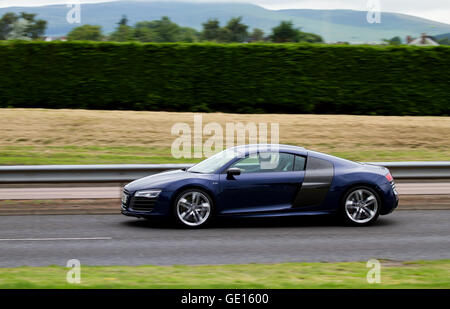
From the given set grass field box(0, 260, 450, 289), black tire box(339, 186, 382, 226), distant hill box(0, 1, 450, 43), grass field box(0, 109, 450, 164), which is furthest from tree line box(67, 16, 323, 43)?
distant hill box(0, 1, 450, 43)

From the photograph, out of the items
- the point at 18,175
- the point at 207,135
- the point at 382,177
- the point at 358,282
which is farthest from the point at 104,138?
the point at 358,282

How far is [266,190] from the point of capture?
9977mm

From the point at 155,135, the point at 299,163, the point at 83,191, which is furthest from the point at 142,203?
the point at 155,135

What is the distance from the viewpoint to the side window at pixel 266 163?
10.1 m

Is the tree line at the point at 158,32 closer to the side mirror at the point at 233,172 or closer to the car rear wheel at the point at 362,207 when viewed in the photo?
the side mirror at the point at 233,172

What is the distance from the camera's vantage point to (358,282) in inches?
249

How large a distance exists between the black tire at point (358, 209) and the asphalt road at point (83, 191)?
3.39 meters

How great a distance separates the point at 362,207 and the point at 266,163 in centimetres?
169

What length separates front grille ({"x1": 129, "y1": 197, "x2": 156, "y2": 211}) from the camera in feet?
32.3

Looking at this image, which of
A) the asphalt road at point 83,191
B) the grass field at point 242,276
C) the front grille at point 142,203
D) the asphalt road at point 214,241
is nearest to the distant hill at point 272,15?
the asphalt road at point 83,191

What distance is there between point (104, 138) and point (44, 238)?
968 cm

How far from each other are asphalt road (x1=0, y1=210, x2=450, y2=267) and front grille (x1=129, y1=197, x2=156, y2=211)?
34 cm

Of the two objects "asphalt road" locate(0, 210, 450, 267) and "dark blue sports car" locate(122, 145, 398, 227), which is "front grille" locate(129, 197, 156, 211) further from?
"asphalt road" locate(0, 210, 450, 267)
